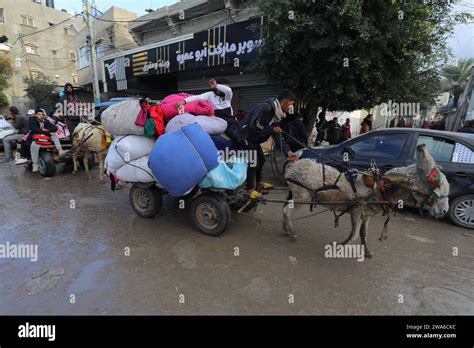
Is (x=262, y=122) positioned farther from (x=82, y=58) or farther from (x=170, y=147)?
(x=82, y=58)

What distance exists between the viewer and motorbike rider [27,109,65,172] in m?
7.28

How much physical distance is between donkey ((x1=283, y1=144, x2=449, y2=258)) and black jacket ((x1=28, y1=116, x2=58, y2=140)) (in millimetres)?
6717

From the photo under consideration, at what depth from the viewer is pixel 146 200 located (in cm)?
479

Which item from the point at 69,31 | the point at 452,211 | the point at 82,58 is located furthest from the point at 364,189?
the point at 69,31

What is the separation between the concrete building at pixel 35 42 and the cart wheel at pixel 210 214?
30.7 m

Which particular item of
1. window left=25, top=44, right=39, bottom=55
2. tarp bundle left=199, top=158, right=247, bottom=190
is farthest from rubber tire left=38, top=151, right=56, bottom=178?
window left=25, top=44, right=39, bottom=55

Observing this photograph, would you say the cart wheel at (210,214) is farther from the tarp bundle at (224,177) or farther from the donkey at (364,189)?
the donkey at (364,189)

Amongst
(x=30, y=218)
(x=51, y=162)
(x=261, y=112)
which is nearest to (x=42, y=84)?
(x=51, y=162)

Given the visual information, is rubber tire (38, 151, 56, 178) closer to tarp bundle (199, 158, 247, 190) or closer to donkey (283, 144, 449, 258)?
tarp bundle (199, 158, 247, 190)

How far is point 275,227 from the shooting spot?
4598mm

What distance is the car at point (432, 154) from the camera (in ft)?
15.4
